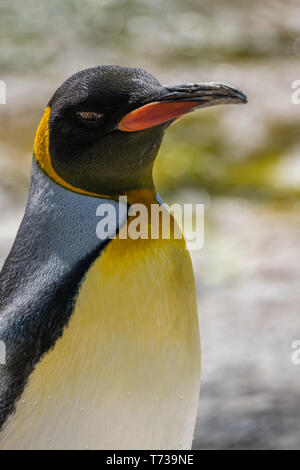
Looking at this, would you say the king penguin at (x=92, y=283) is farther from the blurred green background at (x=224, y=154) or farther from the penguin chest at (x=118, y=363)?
the blurred green background at (x=224, y=154)

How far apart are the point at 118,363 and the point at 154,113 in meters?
0.45

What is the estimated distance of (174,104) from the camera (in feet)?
4.47

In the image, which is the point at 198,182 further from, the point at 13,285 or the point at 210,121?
the point at 13,285

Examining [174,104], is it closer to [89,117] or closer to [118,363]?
[89,117]

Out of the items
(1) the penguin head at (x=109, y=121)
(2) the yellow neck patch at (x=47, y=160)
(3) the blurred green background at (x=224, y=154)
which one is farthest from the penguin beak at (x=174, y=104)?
(3) the blurred green background at (x=224, y=154)

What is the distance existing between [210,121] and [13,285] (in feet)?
12.4

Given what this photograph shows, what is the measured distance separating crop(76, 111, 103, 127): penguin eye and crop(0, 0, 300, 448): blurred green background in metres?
1.21

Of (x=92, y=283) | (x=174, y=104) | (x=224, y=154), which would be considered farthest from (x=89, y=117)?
(x=224, y=154)

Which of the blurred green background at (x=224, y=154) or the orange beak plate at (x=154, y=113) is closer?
the orange beak plate at (x=154, y=113)

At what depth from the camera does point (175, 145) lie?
4.89m

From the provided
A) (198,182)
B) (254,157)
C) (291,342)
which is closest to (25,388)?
(291,342)

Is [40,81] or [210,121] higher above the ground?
[40,81]

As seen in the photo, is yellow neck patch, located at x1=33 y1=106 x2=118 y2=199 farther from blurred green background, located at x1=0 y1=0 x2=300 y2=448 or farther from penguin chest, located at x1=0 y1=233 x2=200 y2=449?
blurred green background, located at x1=0 y1=0 x2=300 y2=448

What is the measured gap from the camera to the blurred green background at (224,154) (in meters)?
2.54
